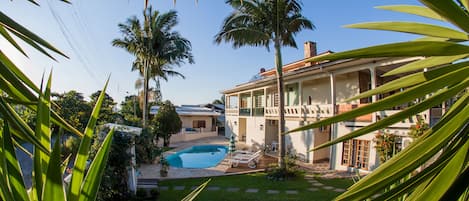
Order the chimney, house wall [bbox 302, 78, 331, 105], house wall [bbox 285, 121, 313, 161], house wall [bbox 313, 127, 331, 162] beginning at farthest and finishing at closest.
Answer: the chimney → house wall [bbox 302, 78, 331, 105] → house wall [bbox 285, 121, 313, 161] → house wall [bbox 313, 127, 331, 162]

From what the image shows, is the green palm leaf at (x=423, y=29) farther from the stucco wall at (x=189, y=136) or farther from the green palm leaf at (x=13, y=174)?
the stucco wall at (x=189, y=136)

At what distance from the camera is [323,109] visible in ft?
51.0

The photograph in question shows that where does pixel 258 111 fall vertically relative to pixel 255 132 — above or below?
above

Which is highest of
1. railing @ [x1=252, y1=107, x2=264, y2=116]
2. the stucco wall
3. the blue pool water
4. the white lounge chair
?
railing @ [x1=252, y1=107, x2=264, y2=116]

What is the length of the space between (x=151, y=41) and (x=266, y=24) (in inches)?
417

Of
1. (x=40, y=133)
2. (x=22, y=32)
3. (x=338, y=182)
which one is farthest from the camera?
(x=338, y=182)

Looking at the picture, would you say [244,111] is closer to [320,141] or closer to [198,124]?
[320,141]

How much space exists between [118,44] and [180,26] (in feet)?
17.3

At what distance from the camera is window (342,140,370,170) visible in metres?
13.2

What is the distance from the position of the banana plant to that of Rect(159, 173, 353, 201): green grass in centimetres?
899

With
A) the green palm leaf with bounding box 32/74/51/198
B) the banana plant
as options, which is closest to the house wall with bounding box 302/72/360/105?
the banana plant

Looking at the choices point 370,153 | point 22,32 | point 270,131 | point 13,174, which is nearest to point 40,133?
point 13,174

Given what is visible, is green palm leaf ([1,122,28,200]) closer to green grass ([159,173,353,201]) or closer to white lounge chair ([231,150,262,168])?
green grass ([159,173,353,201])

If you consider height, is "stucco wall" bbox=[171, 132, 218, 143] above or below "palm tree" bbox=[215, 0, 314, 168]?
below
